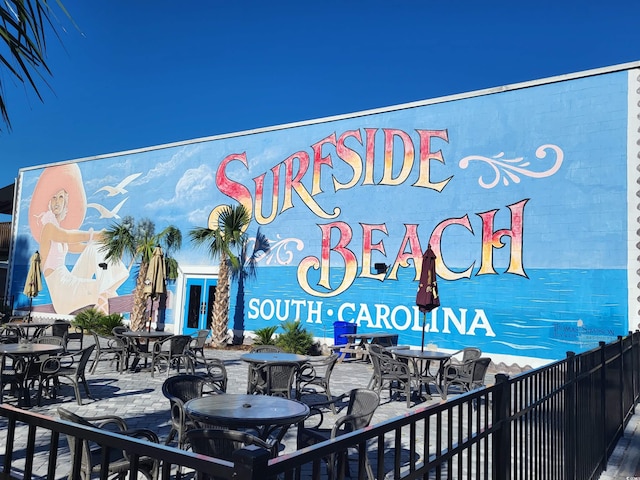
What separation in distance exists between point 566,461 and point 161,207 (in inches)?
701

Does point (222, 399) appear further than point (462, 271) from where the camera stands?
No

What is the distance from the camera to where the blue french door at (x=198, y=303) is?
1784 centimetres

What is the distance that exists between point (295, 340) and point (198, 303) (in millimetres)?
5267

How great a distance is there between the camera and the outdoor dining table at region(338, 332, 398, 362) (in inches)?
529

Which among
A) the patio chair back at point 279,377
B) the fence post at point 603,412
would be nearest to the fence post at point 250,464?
the fence post at point 603,412

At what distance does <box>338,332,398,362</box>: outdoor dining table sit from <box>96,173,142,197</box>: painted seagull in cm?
1165

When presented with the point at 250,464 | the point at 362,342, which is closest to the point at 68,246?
the point at 362,342

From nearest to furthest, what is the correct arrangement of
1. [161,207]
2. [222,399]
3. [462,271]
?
[222,399], [462,271], [161,207]

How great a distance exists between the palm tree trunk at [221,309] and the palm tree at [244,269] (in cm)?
51

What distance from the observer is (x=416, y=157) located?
14445mm

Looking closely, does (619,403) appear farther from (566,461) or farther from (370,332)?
(370,332)

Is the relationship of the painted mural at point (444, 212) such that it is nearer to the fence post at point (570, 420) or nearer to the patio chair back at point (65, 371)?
the fence post at point (570, 420)

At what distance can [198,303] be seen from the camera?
1817 cm

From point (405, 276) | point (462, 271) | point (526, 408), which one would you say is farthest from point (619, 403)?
point (405, 276)
